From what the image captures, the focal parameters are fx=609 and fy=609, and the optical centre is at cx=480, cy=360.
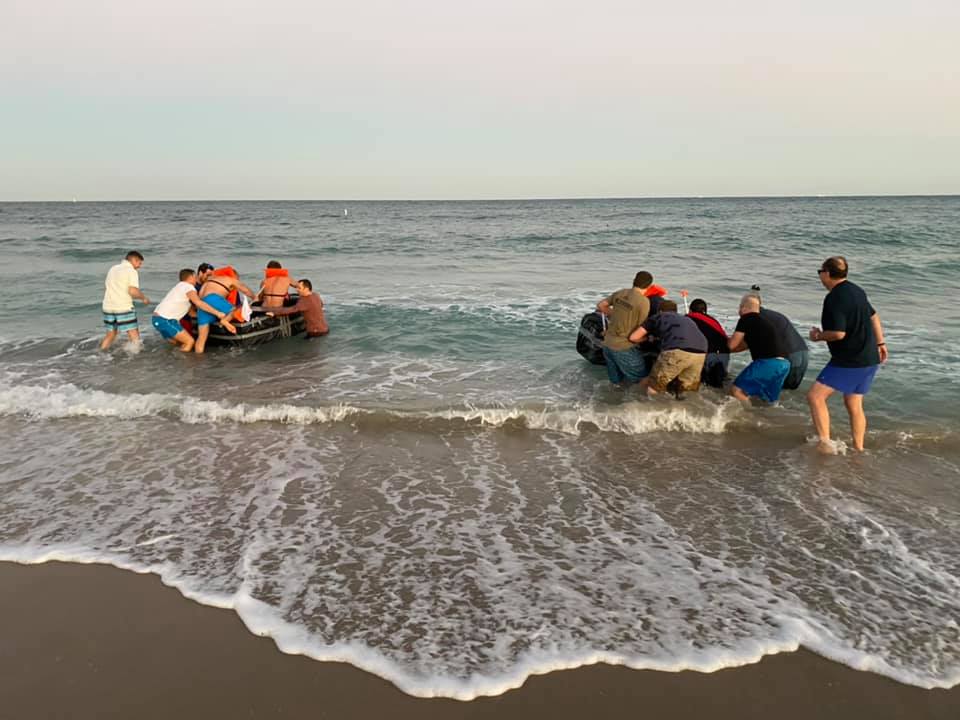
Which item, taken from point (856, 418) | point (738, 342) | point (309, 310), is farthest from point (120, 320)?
point (856, 418)

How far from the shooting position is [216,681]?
119 inches

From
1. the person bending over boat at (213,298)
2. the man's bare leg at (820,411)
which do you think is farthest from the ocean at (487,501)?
the person bending over boat at (213,298)

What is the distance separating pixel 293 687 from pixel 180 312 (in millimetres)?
8691

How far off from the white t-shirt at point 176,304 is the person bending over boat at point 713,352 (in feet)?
26.5

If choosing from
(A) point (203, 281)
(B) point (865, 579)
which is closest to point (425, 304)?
(A) point (203, 281)

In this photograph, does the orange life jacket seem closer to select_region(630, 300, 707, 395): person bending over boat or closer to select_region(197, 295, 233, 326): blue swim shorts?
select_region(197, 295, 233, 326): blue swim shorts

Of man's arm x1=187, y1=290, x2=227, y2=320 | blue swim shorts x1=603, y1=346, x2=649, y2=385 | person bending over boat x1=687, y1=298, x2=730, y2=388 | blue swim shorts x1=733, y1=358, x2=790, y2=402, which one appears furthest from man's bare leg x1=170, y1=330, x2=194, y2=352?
blue swim shorts x1=733, y1=358, x2=790, y2=402

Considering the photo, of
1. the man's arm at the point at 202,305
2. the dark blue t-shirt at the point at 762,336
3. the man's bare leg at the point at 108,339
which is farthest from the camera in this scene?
the man's bare leg at the point at 108,339

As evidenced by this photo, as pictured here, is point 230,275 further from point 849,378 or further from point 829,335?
point 849,378

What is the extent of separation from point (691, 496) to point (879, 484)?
5.77 feet

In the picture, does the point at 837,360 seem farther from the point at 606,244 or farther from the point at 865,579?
the point at 606,244

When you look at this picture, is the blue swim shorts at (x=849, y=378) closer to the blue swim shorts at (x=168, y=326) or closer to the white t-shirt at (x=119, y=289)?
the blue swim shorts at (x=168, y=326)

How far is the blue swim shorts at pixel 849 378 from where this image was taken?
19.5 feet

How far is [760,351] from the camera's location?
7.27m
